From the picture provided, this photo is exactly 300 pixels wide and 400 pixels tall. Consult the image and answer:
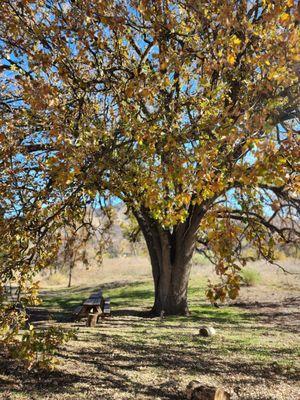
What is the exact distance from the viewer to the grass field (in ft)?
16.2

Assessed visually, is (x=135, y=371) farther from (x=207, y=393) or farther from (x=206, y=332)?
(x=206, y=332)

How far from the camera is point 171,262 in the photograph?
1100cm

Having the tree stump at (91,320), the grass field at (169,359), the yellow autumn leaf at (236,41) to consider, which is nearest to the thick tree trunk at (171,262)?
the grass field at (169,359)

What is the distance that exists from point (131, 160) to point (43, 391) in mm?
3162

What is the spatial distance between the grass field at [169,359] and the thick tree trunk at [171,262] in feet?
1.97

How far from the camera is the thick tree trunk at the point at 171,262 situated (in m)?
10.8

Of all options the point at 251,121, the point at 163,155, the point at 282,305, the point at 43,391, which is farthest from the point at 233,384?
the point at 282,305

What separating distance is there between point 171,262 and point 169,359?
15.6 ft

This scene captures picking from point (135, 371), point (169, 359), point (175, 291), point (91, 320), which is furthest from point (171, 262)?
point (135, 371)

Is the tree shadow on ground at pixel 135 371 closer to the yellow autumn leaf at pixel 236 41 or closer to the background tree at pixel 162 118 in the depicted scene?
the background tree at pixel 162 118

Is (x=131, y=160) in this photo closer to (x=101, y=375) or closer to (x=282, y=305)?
(x=101, y=375)

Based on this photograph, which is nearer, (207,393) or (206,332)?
(207,393)

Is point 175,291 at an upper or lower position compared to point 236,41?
lower

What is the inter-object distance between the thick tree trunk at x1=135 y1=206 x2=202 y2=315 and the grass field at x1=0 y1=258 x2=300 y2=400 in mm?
600
